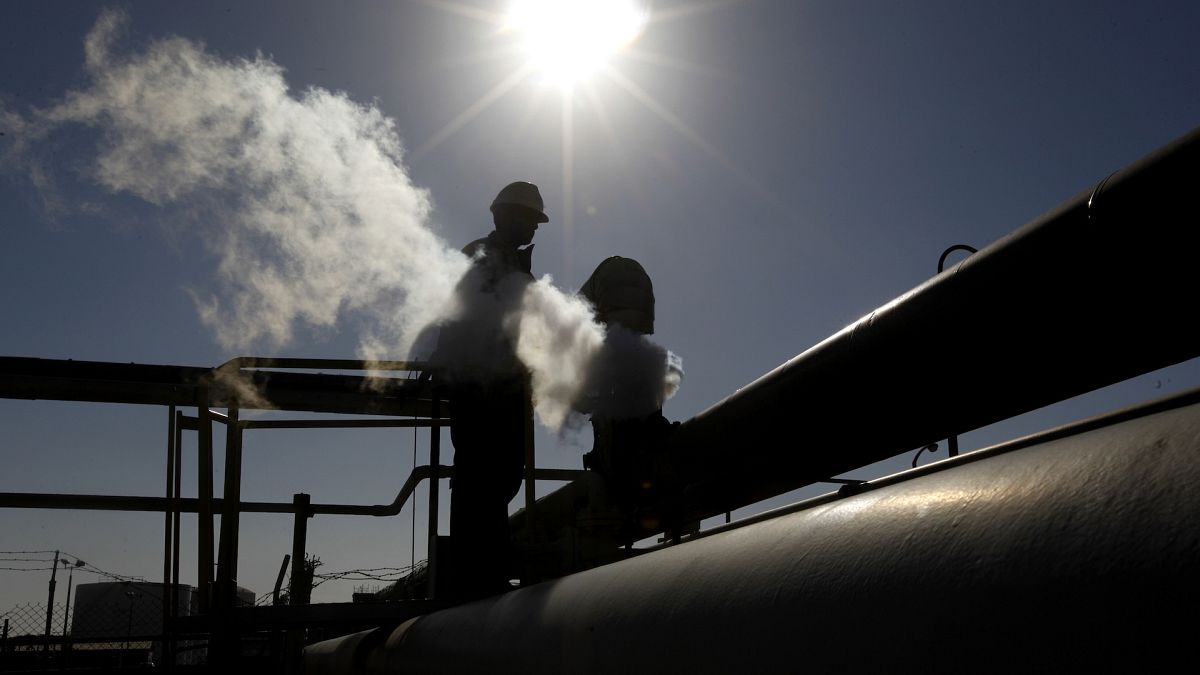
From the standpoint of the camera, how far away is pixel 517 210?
6.20 meters

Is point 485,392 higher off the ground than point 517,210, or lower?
Answer: lower

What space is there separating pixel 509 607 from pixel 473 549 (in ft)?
7.17

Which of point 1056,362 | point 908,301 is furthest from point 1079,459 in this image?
point 908,301

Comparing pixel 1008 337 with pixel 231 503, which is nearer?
pixel 1008 337

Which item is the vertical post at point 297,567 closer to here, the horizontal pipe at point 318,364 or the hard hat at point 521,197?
the horizontal pipe at point 318,364

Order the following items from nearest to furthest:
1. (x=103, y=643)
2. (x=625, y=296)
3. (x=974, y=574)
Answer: (x=974, y=574) → (x=625, y=296) → (x=103, y=643)

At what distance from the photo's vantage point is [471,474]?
5449 millimetres

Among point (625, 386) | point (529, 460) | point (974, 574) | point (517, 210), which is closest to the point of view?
point (974, 574)

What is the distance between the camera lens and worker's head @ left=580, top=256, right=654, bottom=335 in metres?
5.33

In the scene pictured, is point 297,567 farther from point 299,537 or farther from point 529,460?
point 529,460

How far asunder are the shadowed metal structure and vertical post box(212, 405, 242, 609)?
157cm

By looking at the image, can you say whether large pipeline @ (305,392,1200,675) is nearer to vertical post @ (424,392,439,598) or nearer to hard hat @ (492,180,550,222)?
vertical post @ (424,392,439,598)

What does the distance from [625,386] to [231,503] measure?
2347 millimetres

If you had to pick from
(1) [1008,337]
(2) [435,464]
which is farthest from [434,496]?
(1) [1008,337]
